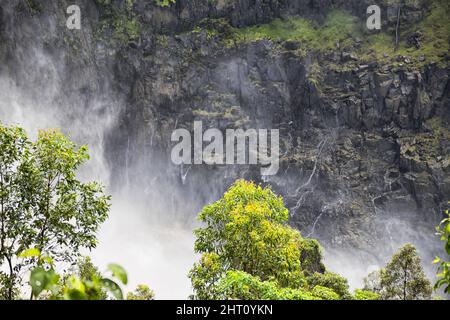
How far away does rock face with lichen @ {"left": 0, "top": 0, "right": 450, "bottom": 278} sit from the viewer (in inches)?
2167

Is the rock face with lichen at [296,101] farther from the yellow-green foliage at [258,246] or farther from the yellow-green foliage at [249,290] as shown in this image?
the yellow-green foliage at [249,290]

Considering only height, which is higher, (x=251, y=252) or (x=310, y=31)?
(x=310, y=31)

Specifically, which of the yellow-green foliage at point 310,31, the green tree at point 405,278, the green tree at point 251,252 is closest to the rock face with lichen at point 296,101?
the yellow-green foliage at point 310,31

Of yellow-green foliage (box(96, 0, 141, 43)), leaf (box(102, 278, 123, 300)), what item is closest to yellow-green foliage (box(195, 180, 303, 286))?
leaf (box(102, 278, 123, 300))

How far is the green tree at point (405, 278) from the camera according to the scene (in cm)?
1948

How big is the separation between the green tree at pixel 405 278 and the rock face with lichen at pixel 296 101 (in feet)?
115

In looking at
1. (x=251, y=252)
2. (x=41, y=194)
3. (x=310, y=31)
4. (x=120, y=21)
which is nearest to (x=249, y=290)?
(x=251, y=252)

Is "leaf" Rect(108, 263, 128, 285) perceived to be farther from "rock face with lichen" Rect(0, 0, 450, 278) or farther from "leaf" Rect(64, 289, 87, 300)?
"rock face with lichen" Rect(0, 0, 450, 278)

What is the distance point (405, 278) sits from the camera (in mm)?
20031

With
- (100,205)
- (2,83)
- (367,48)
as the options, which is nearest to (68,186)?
(100,205)

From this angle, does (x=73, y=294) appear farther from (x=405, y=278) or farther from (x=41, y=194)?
(x=405, y=278)

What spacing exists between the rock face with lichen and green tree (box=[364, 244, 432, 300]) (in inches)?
1377

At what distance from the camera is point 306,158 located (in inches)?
2279

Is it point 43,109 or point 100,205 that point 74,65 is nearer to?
point 43,109
